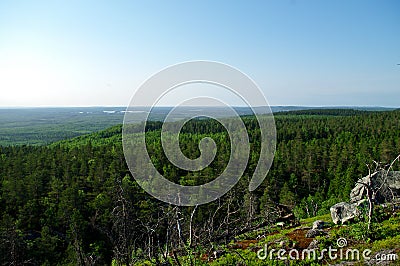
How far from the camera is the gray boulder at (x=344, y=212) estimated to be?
14578 millimetres

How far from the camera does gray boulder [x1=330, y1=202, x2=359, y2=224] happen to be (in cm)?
1458

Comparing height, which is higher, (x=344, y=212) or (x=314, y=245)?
(x=344, y=212)

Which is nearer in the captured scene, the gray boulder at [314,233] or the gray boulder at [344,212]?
the gray boulder at [314,233]

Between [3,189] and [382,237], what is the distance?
1294 inches

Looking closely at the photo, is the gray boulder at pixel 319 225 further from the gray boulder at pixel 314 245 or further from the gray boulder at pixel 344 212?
the gray boulder at pixel 314 245

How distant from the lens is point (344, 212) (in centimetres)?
1504

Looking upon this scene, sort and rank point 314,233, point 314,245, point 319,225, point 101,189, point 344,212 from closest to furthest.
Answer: point 314,245 → point 314,233 → point 319,225 → point 344,212 → point 101,189

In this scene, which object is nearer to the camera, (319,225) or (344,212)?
(319,225)

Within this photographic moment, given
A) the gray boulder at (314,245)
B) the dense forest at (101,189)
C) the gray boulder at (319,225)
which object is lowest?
the dense forest at (101,189)

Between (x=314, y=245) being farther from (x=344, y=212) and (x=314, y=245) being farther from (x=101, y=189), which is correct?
(x=101, y=189)

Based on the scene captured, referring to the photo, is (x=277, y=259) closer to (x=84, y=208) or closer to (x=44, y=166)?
(x=84, y=208)

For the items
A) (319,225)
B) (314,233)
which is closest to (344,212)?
(319,225)

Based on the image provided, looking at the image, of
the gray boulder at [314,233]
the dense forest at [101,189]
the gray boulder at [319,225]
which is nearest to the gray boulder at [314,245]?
the gray boulder at [314,233]

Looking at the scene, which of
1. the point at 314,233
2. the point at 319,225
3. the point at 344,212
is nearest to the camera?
the point at 314,233
